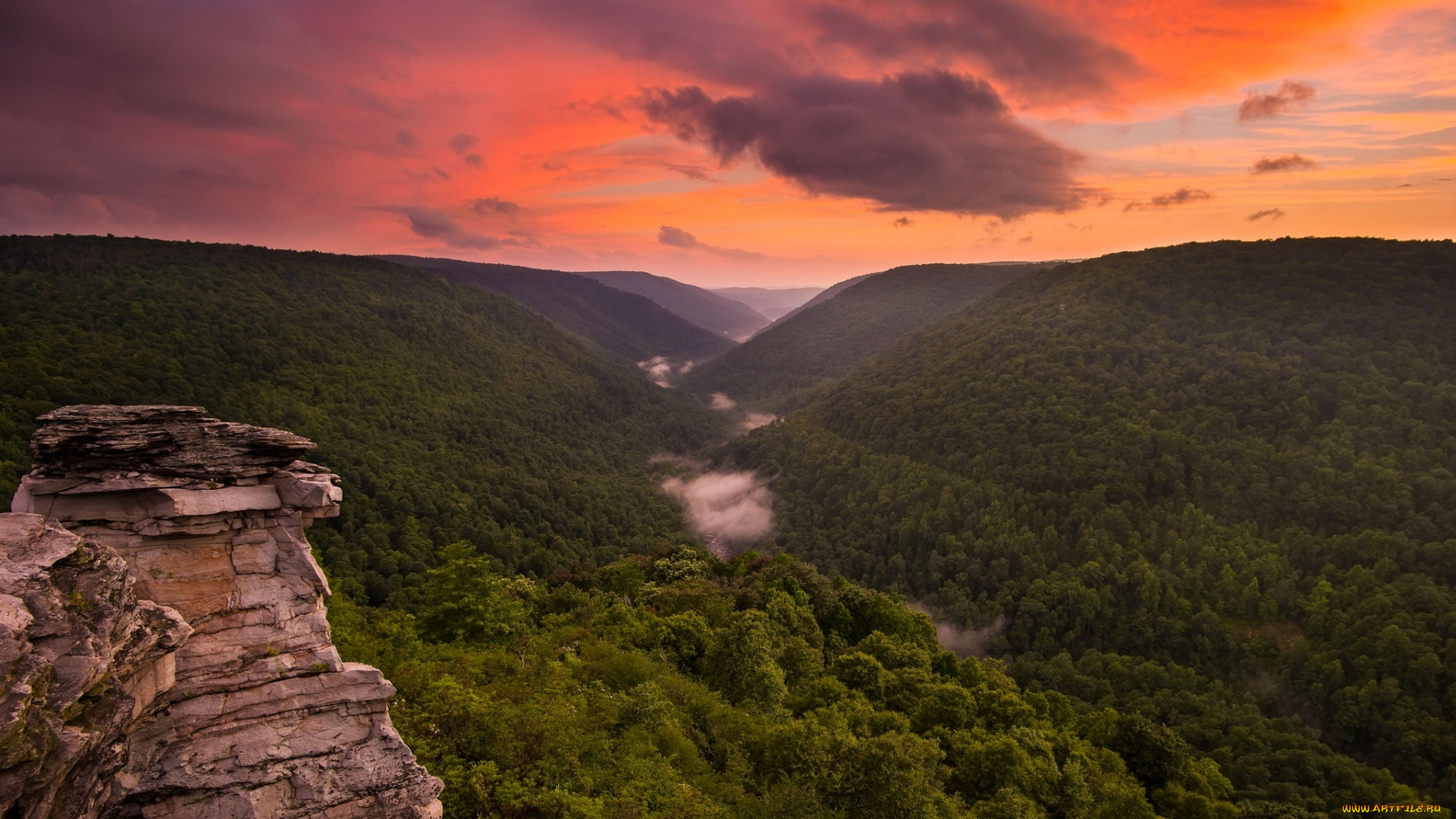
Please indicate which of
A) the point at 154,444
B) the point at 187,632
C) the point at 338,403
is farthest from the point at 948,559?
the point at 338,403

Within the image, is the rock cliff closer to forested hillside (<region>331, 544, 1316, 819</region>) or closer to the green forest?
forested hillside (<region>331, 544, 1316, 819</region>)

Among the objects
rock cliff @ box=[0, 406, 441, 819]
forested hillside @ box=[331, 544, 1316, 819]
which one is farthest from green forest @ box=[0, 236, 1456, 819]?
rock cliff @ box=[0, 406, 441, 819]

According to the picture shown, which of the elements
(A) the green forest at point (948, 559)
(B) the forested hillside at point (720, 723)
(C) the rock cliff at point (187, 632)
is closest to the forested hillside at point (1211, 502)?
(A) the green forest at point (948, 559)

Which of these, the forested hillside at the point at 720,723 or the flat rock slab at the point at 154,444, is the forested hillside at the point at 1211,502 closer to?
the forested hillside at the point at 720,723

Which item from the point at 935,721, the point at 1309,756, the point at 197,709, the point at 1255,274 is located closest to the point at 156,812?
the point at 197,709

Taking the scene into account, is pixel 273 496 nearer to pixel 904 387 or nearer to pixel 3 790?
pixel 3 790
